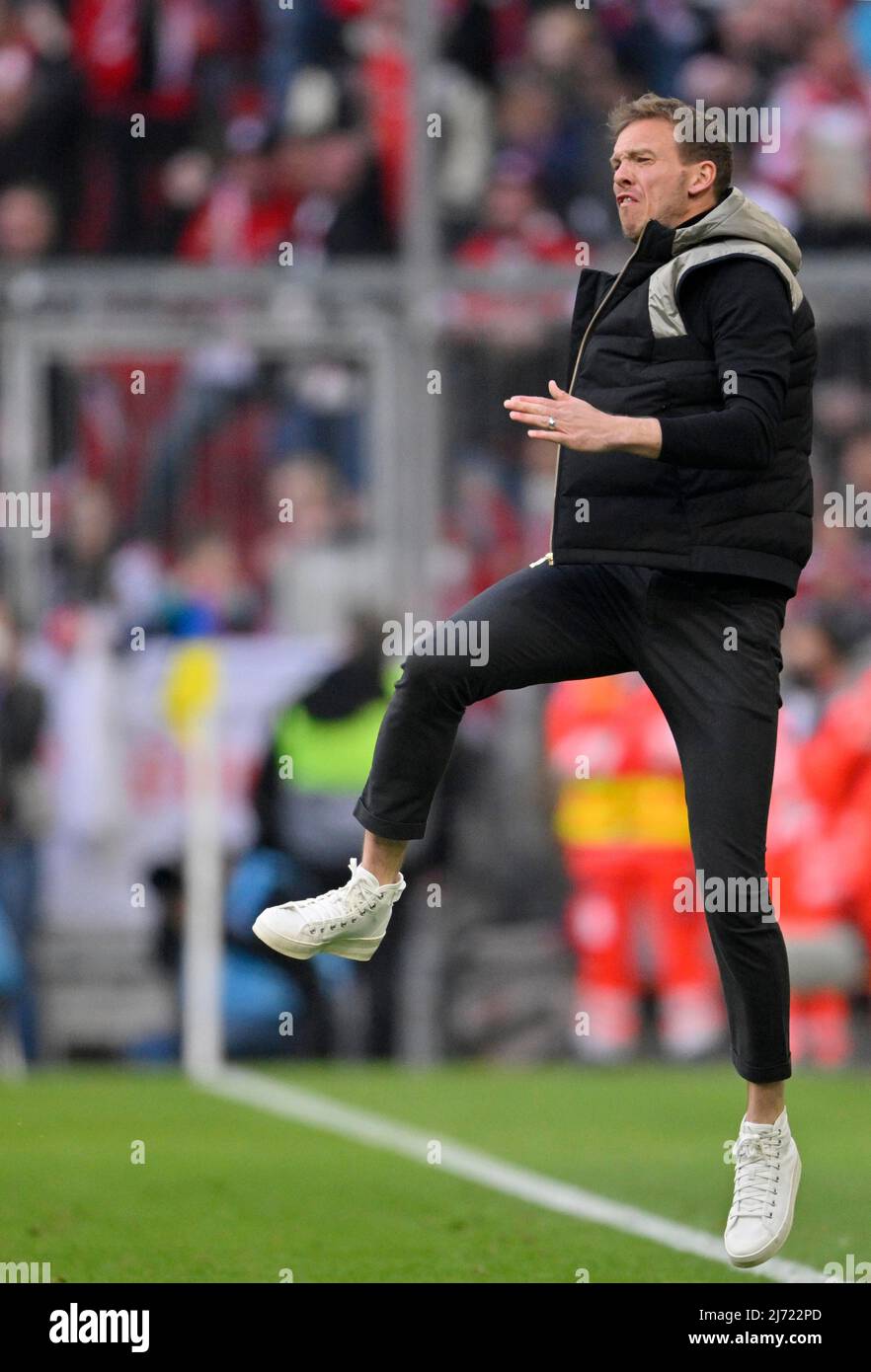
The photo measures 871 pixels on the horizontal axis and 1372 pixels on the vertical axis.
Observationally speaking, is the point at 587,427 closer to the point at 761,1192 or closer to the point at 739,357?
the point at 739,357

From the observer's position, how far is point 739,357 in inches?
233

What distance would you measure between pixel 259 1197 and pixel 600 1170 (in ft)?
4.52

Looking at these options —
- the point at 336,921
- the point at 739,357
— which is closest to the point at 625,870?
the point at 336,921

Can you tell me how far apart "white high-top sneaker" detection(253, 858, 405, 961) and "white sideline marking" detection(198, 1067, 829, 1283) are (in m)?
1.29

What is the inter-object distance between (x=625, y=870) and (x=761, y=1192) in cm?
681

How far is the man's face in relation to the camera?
20.2 feet

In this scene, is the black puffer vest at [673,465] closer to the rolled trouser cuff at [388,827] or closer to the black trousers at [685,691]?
the black trousers at [685,691]

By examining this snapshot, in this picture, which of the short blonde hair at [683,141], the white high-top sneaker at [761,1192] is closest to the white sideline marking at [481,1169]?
the white high-top sneaker at [761,1192]

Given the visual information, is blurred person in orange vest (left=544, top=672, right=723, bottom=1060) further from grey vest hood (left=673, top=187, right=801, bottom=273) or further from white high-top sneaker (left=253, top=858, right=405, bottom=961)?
grey vest hood (left=673, top=187, right=801, bottom=273)

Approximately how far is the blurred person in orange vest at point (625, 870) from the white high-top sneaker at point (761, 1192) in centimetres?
650

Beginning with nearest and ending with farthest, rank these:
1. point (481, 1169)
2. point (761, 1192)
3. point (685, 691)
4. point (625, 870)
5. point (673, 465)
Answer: point (673, 465) → point (685, 691) → point (761, 1192) → point (481, 1169) → point (625, 870)

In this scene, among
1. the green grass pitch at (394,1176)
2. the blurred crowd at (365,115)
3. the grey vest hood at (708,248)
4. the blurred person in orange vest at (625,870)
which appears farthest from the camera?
the blurred crowd at (365,115)

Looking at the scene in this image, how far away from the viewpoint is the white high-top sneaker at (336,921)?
6.42 meters

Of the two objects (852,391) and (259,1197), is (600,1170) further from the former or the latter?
(852,391)
